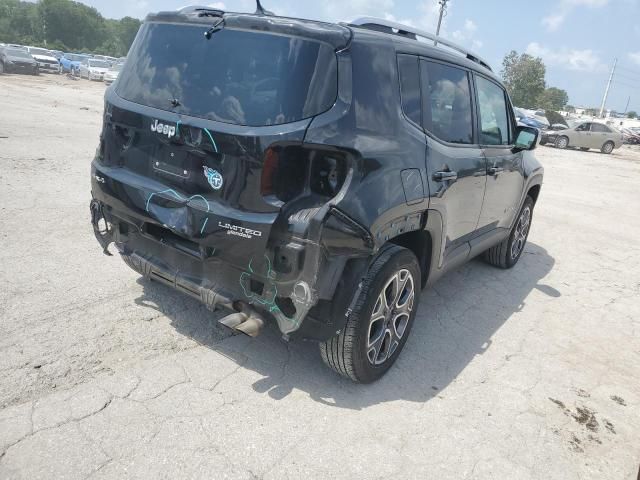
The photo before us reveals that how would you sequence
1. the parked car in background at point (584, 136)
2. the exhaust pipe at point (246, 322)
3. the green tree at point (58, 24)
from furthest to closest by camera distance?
the green tree at point (58, 24) → the parked car in background at point (584, 136) → the exhaust pipe at point (246, 322)

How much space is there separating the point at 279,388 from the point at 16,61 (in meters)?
34.4

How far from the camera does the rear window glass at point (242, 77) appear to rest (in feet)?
8.27

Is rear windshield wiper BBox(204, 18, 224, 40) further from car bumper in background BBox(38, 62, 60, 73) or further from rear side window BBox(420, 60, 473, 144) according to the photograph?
car bumper in background BBox(38, 62, 60, 73)

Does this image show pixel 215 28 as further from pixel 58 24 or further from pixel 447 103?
pixel 58 24

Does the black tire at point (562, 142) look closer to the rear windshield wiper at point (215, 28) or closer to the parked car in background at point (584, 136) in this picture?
the parked car in background at point (584, 136)

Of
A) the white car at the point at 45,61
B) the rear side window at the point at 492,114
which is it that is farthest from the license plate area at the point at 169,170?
the white car at the point at 45,61

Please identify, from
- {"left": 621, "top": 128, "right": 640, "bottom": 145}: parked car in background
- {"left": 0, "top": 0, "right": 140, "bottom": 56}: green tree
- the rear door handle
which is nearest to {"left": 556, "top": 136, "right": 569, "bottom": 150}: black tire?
{"left": 621, "top": 128, "right": 640, "bottom": 145}: parked car in background

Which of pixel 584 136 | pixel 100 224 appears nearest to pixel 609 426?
pixel 100 224

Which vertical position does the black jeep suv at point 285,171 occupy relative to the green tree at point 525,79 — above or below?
below

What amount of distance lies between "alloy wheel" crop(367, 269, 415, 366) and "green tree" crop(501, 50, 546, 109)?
67.2 m

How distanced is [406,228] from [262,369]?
1243mm

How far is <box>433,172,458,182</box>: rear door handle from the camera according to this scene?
326 centimetres

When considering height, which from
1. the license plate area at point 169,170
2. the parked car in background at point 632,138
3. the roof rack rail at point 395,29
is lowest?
the license plate area at point 169,170

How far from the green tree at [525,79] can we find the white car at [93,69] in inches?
1922
